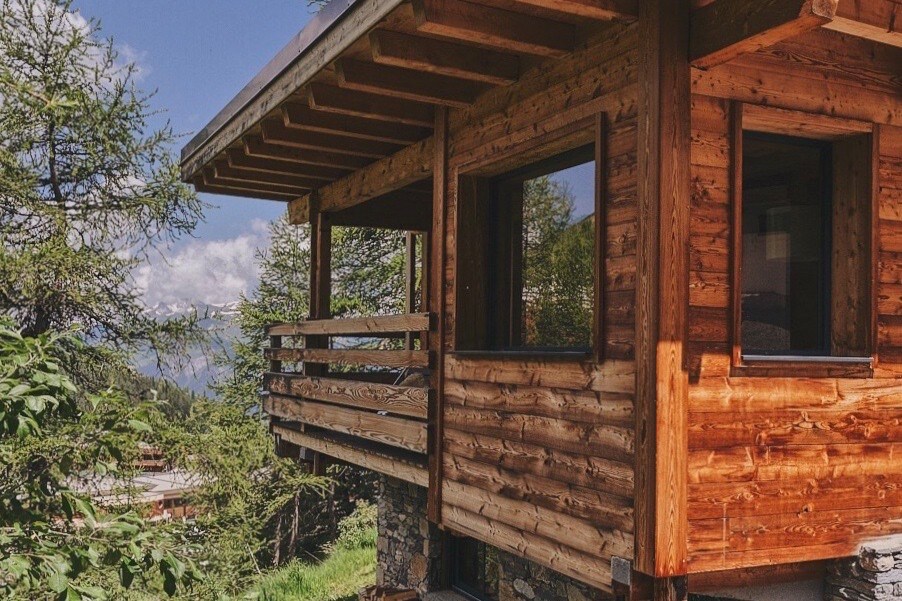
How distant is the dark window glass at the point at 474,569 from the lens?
312 inches

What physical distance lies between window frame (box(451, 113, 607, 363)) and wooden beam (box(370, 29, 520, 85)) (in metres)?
0.47

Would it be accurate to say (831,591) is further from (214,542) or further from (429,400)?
(214,542)

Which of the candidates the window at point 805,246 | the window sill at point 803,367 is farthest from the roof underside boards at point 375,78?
the window sill at point 803,367

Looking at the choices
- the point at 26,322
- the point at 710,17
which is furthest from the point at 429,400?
the point at 26,322

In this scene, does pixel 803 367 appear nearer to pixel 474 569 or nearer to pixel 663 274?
pixel 663 274

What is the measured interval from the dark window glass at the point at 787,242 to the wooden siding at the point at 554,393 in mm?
905

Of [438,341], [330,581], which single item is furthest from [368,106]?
[330,581]

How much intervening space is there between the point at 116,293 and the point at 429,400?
1093 centimetres

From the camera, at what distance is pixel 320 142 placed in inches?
302

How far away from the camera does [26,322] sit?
14.7 metres

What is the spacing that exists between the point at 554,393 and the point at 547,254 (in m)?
1.09

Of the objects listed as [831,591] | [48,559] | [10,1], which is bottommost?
[831,591]

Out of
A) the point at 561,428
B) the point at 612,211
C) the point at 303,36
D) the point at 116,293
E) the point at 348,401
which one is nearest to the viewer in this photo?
the point at 612,211

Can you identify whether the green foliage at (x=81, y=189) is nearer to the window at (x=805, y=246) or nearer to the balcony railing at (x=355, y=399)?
the balcony railing at (x=355, y=399)
